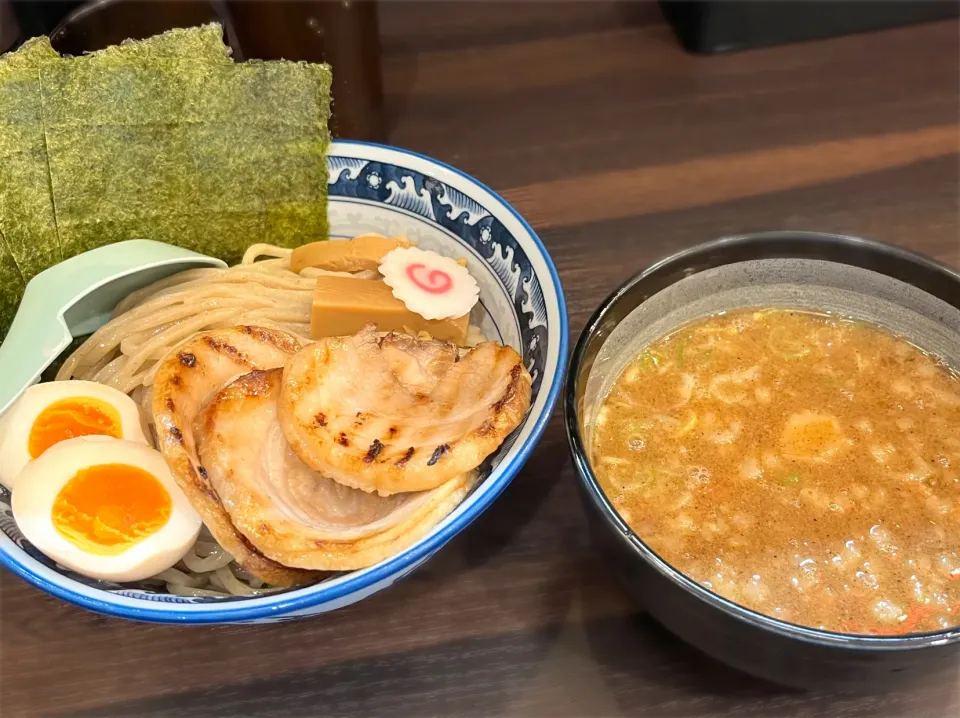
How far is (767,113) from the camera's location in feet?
6.33

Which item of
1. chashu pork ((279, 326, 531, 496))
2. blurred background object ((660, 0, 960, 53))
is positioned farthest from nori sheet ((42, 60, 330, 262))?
blurred background object ((660, 0, 960, 53))

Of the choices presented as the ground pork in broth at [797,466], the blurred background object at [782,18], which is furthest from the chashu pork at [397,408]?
the blurred background object at [782,18]

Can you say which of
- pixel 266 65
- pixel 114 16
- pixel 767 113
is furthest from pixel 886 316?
pixel 114 16

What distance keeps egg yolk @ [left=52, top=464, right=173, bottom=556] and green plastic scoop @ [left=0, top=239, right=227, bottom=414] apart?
0.20 metres

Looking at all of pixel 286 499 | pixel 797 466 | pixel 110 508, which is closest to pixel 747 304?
pixel 797 466

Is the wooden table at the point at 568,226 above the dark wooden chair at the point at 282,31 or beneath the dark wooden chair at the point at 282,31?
beneath

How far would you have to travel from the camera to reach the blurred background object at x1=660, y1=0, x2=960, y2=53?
201 cm

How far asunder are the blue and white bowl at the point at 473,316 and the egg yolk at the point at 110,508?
0.05m

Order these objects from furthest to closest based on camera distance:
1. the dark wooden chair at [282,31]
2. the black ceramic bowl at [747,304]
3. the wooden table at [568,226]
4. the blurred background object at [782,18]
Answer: the blurred background object at [782,18] → the dark wooden chair at [282,31] → the wooden table at [568,226] → the black ceramic bowl at [747,304]

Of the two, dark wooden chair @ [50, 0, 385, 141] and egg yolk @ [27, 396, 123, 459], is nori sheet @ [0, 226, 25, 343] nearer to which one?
egg yolk @ [27, 396, 123, 459]

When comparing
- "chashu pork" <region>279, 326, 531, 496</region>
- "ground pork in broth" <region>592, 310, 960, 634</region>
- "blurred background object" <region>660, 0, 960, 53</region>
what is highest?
"blurred background object" <region>660, 0, 960, 53</region>

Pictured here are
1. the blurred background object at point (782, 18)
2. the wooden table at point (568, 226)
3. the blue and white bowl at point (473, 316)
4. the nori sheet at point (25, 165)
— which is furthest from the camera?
the blurred background object at point (782, 18)

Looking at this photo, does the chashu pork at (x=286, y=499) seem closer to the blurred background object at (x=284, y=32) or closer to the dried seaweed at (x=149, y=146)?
the dried seaweed at (x=149, y=146)

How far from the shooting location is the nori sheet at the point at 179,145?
1313 mm
